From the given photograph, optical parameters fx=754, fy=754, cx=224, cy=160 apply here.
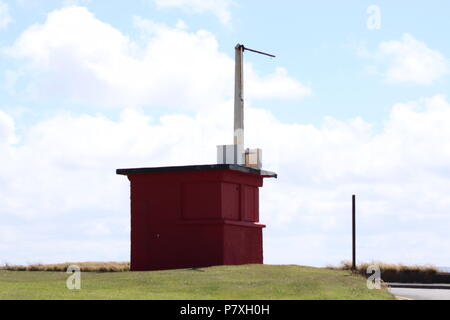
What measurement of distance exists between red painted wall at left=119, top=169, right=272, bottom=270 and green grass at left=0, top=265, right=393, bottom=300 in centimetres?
346

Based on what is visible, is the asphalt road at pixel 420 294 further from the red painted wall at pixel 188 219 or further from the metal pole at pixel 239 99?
the metal pole at pixel 239 99

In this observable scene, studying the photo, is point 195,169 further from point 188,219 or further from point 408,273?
point 408,273

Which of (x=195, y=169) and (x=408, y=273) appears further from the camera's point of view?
(x=408, y=273)

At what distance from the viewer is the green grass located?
21578 millimetres

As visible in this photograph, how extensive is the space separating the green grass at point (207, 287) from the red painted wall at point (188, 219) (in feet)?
11.4

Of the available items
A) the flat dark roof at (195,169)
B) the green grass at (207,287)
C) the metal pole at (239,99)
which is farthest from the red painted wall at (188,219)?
the green grass at (207,287)

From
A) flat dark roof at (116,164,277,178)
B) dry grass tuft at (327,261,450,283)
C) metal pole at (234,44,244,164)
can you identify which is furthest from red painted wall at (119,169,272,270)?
dry grass tuft at (327,261,450,283)

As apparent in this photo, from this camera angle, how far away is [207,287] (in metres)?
23.7

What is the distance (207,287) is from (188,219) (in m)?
10.1

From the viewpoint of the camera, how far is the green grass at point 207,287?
2158cm

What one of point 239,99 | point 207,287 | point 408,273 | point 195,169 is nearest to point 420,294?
point 195,169

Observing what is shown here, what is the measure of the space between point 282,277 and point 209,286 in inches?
197
